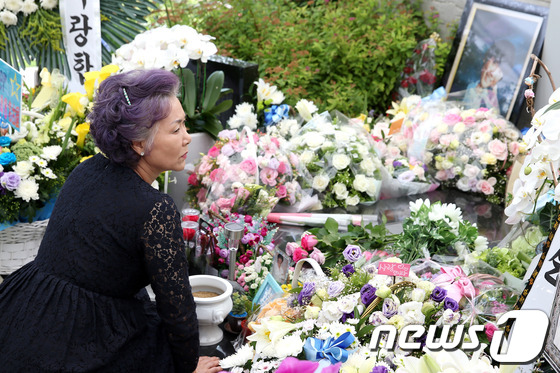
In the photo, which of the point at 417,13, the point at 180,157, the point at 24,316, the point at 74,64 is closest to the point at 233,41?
the point at 417,13

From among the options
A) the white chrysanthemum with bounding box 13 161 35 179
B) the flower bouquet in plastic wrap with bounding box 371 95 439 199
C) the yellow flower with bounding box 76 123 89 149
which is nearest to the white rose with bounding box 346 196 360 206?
the flower bouquet in plastic wrap with bounding box 371 95 439 199

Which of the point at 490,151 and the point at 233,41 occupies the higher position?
the point at 233,41

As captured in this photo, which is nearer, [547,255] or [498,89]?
[547,255]

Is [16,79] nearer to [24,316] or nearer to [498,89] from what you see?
[24,316]

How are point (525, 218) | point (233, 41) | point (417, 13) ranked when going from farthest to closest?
point (417, 13), point (233, 41), point (525, 218)

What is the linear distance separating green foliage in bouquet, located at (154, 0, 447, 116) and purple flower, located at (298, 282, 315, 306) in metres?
2.90

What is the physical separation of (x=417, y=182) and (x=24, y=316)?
2362 mm

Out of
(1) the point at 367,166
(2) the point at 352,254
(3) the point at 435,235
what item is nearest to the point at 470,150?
(1) the point at 367,166

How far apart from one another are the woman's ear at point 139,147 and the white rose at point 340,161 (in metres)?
1.56

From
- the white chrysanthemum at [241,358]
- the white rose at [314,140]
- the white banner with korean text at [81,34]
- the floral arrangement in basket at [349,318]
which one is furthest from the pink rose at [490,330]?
the white banner with korean text at [81,34]

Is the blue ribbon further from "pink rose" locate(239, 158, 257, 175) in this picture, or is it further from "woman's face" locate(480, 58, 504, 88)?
"woman's face" locate(480, 58, 504, 88)

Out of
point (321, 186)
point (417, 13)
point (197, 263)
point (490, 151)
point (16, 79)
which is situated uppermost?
point (417, 13)

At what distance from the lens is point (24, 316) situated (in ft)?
5.57

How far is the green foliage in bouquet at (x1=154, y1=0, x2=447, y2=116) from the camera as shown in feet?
15.1
